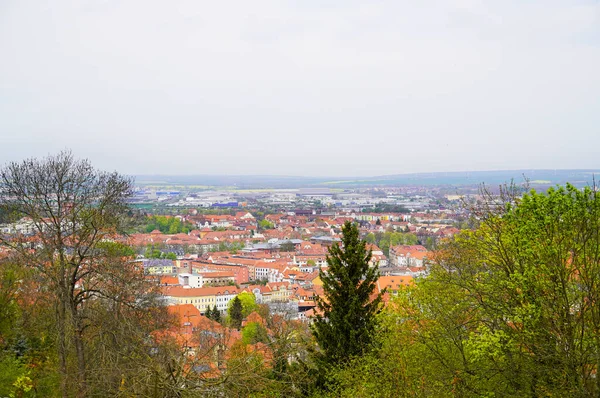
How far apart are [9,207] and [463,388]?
25.0 feet

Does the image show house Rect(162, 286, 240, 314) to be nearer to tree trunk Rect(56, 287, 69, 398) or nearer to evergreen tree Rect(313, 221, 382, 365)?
evergreen tree Rect(313, 221, 382, 365)

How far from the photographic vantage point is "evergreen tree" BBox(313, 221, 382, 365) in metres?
11.0

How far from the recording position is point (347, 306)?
36.7ft

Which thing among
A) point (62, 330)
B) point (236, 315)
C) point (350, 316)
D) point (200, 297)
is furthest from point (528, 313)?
point (200, 297)

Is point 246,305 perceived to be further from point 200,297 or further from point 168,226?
point 168,226

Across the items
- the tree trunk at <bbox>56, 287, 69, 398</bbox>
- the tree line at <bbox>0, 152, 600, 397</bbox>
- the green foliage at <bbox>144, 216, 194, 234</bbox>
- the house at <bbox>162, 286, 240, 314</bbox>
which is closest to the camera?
the tree line at <bbox>0, 152, 600, 397</bbox>

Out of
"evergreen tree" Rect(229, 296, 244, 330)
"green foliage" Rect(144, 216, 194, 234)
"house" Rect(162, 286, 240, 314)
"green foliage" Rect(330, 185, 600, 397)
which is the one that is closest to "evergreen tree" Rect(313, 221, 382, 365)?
"green foliage" Rect(330, 185, 600, 397)

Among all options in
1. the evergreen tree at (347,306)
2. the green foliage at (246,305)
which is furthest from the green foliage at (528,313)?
the green foliage at (246,305)

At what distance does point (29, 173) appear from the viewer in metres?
9.88

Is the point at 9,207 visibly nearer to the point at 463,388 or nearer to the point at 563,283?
the point at 463,388

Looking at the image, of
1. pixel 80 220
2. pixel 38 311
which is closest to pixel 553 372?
pixel 80 220

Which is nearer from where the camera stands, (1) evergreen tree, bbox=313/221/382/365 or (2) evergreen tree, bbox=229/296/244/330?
(1) evergreen tree, bbox=313/221/382/365

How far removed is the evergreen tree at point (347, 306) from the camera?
11.0 meters

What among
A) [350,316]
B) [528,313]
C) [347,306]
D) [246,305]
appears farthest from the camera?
[246,305]
